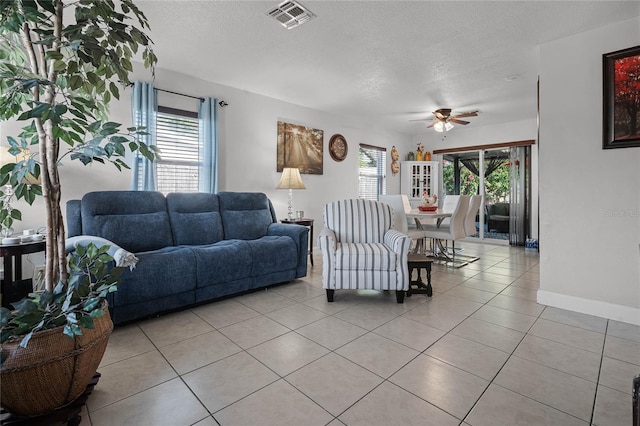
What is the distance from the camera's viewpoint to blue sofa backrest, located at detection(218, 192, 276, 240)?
3.64 meters

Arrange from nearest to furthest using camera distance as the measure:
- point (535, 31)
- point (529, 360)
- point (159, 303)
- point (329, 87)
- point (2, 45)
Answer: point (2, 45) → point (529, 360) → point (159, 303) → point (535, 31) → point (329, 87)

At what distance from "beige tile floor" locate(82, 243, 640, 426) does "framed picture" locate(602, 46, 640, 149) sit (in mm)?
1532

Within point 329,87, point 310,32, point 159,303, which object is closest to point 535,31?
point 310,32

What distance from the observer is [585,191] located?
2736mm

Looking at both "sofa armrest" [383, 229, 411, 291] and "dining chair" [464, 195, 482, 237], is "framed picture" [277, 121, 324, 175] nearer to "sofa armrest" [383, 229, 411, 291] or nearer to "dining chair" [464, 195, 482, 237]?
"dining chair" [464, 195, 482, 237]

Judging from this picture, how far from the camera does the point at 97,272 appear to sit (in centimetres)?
149

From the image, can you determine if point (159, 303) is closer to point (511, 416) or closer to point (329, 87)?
point (511, 416)

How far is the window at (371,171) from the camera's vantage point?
6434mm

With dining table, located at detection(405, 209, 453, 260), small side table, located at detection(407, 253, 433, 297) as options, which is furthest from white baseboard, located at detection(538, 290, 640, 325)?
dining table, located at detection(405, 209, 453, 260)

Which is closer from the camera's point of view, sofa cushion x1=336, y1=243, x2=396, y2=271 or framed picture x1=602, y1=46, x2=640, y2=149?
framed picture x1=602, y1=46, x2=640, y2=149

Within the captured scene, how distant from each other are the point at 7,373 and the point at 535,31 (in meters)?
4.14

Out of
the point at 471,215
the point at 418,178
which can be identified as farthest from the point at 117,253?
the point at 418,178

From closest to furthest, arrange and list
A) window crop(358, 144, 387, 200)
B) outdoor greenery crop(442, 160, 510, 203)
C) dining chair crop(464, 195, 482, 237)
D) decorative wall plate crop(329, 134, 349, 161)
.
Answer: dining chair crop(464, 195, 482, 237)
decorative wall plate crop(329, 134, 349, 161)
window crop(358, 144, 387, 200)
outdoor greenery crop(442, 160, 510, 203)

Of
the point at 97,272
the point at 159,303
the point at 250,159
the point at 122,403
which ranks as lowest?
the point at 122,403
